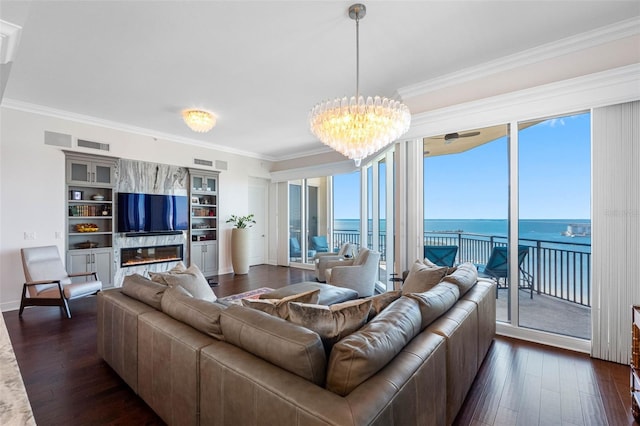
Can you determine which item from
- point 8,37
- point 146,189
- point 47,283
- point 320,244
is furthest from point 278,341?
point 320,244

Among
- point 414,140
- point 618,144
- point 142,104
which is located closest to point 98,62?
point 142,104

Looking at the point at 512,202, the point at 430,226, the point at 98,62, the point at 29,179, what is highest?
the point at 98,62

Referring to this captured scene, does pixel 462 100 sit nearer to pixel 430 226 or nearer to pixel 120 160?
pixel 430 226

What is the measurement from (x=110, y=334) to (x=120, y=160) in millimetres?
4068

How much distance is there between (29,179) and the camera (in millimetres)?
4484

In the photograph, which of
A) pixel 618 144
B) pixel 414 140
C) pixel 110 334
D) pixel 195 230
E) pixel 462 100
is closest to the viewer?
pixel 110 334

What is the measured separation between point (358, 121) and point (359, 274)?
2.81 m

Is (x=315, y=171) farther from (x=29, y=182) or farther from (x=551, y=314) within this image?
(x=551, y=314)

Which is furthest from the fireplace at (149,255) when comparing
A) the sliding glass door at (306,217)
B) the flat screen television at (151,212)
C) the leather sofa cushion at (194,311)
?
the leather sofa cushion at (194,311)

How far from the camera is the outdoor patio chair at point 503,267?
3.55 metres

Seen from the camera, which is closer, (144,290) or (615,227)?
(144,290)

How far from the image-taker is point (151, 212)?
588 centimetres

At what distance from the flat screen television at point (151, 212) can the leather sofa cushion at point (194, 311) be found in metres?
4.16

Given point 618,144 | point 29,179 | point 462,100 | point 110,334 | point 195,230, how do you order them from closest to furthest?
point 110,334, point 618,144, point 462,100, point 29,179, point 195,230
